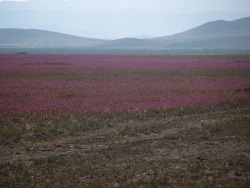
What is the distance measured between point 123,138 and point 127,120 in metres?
3.35

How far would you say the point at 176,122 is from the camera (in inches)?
626

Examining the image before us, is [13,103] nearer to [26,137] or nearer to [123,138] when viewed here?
[26,137]

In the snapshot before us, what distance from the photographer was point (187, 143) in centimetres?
1241

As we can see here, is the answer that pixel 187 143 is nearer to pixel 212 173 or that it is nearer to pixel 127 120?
pixel 212 173

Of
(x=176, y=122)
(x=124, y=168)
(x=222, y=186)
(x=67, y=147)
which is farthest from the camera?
(x=176, y=122)

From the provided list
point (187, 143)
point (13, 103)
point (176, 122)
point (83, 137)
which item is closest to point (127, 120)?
point (176, 122)

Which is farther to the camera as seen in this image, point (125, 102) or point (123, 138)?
point (125, 102)

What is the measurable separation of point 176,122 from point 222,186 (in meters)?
7.37

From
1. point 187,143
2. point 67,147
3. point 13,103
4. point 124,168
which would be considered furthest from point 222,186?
point 13,103

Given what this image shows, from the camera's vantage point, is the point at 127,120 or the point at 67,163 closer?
the point at 67,163

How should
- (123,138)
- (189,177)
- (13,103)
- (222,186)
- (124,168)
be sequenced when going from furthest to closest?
(13,103), (123,138), (124,168), (189,177), (222,186)

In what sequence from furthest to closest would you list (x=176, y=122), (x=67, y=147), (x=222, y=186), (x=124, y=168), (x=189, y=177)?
(x=176, y=122) → (x=67, y=147) → (x=124, y=168) → (x=189, y=177) → (x=222, y=186)

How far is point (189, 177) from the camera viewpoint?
9.24m

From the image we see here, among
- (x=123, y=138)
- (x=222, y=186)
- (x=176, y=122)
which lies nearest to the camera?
(x=222, y=186)
